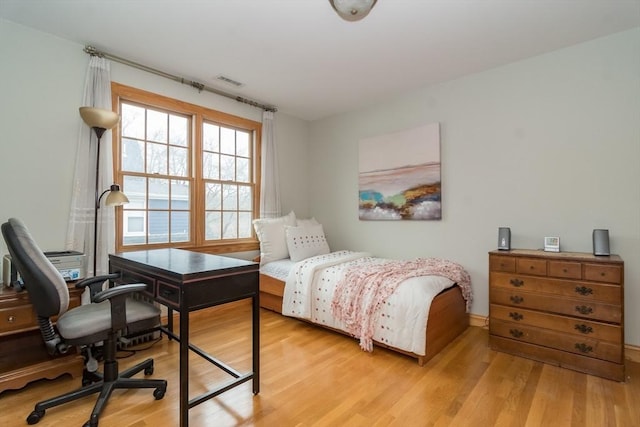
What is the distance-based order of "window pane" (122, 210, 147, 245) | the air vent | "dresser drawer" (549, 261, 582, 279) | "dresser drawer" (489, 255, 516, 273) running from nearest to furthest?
1. "dresser drawer" (549, 261, 582, 279)
2. "dresser drawer" (489, 255, 516, 273)
3. "window pane" (122, 210, 147, 245)
4. the air vent

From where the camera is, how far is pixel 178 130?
3484 millimetres

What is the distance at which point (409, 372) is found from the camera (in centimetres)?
227

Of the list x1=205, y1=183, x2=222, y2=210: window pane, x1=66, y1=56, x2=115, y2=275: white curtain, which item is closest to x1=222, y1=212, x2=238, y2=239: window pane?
x1=205, y1=183, x2=222, y2=210: window pane

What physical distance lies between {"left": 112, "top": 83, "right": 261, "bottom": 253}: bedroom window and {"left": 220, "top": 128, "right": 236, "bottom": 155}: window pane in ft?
0.04

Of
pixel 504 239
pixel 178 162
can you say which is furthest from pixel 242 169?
pixel 504 239

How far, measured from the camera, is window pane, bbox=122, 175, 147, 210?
3096 mm

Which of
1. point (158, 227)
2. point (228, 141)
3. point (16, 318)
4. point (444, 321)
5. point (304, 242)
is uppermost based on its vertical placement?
point (228, 141)

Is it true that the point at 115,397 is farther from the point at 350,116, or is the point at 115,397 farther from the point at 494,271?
the point at 350,116

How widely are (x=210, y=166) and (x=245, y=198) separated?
2.07 ft

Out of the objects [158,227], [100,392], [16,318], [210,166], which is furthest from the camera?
[210,166]

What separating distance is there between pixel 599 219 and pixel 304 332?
2797mm

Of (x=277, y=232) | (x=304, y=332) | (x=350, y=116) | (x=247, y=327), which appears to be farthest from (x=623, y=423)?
(x=350, y=116)

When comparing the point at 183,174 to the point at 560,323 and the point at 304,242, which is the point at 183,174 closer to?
the point at 304,242

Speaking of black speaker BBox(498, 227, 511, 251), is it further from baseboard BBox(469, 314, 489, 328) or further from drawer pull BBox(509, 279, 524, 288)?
baseboard BBox(469, 314, 489, 328)
